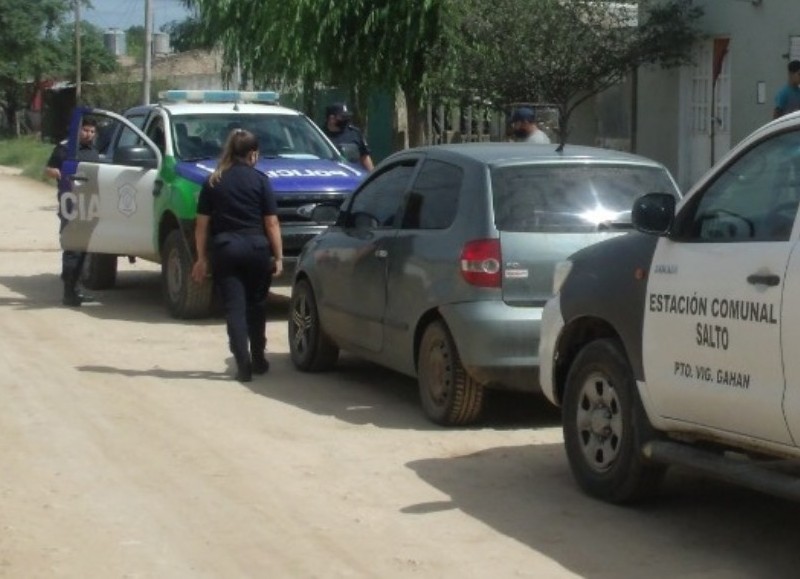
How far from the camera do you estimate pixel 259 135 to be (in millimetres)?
16016

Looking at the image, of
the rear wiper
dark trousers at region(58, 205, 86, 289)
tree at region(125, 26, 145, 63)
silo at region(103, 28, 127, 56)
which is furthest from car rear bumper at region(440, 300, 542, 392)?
tree at region(125, 26, 145, 63)

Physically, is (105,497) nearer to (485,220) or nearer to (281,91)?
(485,220)

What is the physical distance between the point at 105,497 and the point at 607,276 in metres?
2.67

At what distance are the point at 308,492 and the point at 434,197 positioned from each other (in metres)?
2.61

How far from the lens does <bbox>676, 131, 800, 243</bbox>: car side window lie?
6898 mm

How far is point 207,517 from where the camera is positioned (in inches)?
312

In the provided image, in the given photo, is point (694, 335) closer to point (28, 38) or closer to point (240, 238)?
point (240, 238)

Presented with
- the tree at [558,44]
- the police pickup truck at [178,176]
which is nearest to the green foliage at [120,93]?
the tree at [558,44]

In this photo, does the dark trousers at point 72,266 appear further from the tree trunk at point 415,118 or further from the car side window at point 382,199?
the tree trunk at point 415,118

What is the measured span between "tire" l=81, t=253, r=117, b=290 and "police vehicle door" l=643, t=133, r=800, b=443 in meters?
10.9

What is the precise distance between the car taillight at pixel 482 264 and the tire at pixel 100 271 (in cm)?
854

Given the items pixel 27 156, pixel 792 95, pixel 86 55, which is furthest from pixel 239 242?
pixel 86 55

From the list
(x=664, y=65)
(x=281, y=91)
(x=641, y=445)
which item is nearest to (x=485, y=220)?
(x=641, y=445)

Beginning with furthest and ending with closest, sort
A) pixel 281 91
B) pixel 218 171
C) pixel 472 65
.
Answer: pixel 281 91
pixel 472 65
pixel 218 171
